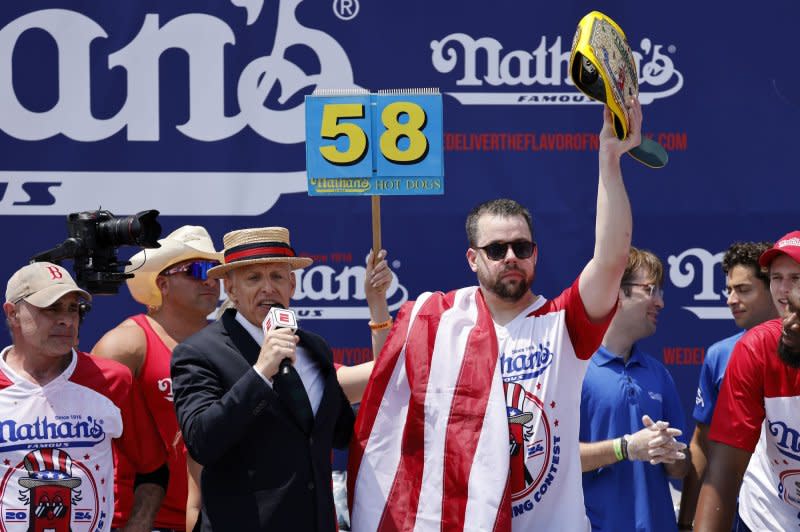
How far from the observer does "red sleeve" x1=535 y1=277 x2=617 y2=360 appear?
120 inches

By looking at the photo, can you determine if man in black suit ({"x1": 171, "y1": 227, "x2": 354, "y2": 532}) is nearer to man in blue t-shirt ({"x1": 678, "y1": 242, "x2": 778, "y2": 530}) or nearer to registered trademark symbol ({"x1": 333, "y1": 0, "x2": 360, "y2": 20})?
man in blue t-shirt ({"x1": 678, "y1": 242, "x2": 778, "y2": 530})

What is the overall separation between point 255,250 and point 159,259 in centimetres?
111

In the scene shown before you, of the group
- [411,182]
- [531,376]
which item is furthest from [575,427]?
[411,182]

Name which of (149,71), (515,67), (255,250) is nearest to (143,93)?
(149,71)

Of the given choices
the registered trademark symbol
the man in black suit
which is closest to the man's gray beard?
the man in black suit

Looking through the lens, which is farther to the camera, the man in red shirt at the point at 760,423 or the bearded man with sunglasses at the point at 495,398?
the man in red shirt at the point at 760,423

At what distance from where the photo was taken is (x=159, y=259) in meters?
4.08

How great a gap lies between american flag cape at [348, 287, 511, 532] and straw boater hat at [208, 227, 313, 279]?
16.3 inches

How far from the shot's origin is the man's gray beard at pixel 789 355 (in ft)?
10.2

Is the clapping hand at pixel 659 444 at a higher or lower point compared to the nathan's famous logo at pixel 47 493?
higher

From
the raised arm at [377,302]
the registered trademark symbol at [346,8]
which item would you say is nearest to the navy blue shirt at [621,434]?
the raised arm at [377,302]

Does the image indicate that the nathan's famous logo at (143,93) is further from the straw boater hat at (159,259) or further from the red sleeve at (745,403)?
the red sleeve at (745,403)

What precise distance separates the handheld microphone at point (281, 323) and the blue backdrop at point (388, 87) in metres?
1.85

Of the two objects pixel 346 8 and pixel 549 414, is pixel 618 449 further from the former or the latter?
pixel 346 8
